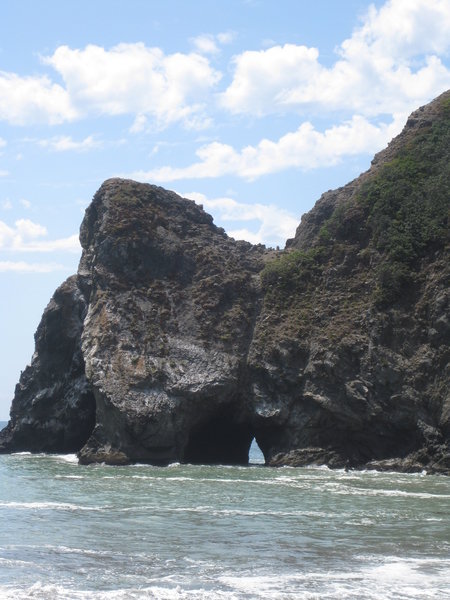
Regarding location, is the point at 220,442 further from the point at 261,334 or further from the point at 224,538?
the point at 224,538

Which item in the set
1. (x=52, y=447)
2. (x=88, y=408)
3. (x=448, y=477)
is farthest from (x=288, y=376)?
(x=52, y=447)

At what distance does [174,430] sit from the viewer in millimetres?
48156

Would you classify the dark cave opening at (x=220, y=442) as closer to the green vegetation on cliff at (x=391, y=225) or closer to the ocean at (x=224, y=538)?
the green vegetation on cliff at (x=391, y=225)

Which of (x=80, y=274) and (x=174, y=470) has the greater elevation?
(x=80, y=274)

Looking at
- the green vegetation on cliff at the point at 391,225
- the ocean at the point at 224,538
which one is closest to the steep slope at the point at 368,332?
the green vegetation on cliff at the point at 391,225

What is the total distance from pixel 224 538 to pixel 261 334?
29906 mm

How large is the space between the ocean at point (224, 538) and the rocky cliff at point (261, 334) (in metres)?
7.27

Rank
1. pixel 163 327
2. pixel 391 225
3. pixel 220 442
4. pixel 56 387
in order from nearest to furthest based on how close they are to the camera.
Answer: pixel 391 225 → pixel 163 327 → pixel 220 442 → pixel 56 387

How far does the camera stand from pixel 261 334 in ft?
171

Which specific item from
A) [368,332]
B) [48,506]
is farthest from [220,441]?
[48,506]

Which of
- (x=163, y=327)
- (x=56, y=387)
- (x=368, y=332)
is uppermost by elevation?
(x=163, y=327)

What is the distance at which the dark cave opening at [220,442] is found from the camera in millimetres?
51719

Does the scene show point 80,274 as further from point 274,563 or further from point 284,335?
point 274,563

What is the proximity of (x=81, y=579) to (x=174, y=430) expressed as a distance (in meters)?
30.6
